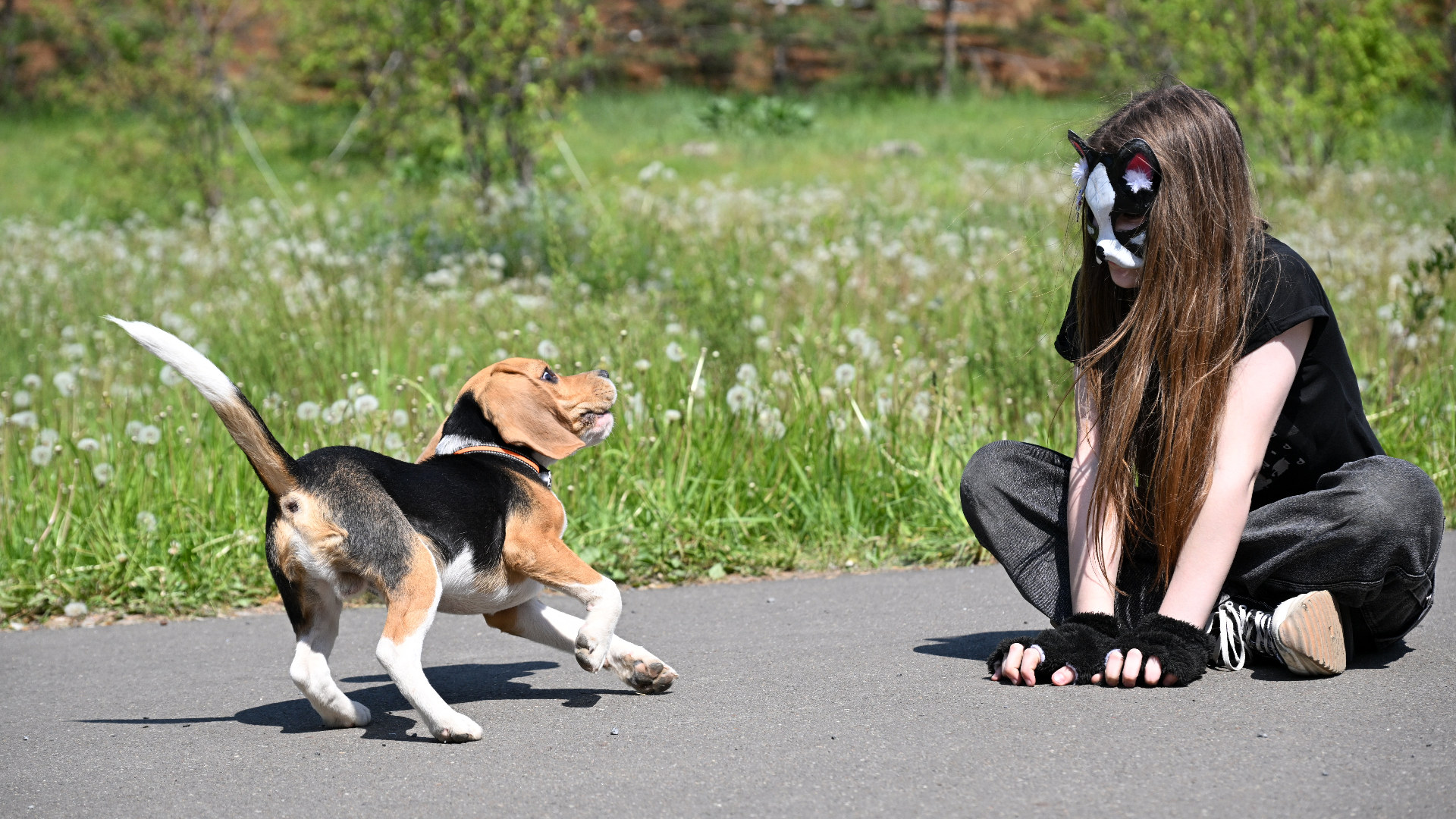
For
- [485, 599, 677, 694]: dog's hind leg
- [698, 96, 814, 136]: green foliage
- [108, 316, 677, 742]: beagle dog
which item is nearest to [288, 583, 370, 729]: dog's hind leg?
[108, 316, 677, 742]: beagle dog

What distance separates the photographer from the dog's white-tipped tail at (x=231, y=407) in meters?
2.82

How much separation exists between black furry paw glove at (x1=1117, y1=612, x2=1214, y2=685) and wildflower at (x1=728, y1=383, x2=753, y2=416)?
2348 mm

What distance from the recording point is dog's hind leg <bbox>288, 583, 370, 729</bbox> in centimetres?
299

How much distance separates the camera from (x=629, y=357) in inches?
230

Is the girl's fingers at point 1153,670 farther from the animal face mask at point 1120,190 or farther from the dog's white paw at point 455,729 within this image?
the dog's white paw at point 455,729

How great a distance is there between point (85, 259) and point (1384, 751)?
372 inches

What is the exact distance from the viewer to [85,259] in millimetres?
9664

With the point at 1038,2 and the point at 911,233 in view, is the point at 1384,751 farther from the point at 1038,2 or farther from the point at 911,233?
the point at 1038,2

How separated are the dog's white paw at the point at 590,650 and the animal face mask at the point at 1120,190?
1.57 m

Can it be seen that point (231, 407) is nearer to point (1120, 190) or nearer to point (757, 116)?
point (1120, 190)

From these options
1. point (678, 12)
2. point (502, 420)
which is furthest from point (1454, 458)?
point (678, 12)

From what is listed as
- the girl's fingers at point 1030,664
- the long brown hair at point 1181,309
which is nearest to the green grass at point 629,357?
the long brown hair at point 1181,309

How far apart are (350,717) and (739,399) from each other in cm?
248

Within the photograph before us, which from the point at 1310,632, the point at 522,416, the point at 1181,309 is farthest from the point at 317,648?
the point at 1310,632
